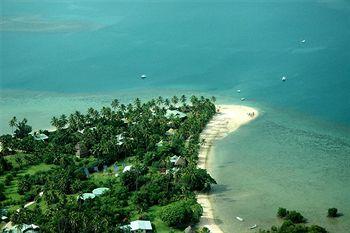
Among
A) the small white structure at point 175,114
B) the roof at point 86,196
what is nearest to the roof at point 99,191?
the roof at point 86,196

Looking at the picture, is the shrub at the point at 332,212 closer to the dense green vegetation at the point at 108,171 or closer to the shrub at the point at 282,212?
the shrub at the point at 282,212

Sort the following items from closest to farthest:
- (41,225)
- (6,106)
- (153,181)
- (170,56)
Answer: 1. (41,225)
2. (153,181)
3. (6,106)
4. (170,56)

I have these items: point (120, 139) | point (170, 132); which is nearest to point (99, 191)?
point (120, 139)

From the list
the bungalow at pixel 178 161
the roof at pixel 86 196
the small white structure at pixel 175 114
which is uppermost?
the small white structure at pixel 175 114

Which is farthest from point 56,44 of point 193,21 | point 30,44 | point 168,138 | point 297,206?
point 297,206

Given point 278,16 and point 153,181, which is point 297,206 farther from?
point 278,16

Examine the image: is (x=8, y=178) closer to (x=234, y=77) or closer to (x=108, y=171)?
(x=108, y=171)

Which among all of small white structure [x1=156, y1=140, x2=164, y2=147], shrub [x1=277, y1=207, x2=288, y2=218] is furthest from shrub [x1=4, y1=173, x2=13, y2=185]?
shrub [x1=277, y1=207, x2=288, y2=218]
